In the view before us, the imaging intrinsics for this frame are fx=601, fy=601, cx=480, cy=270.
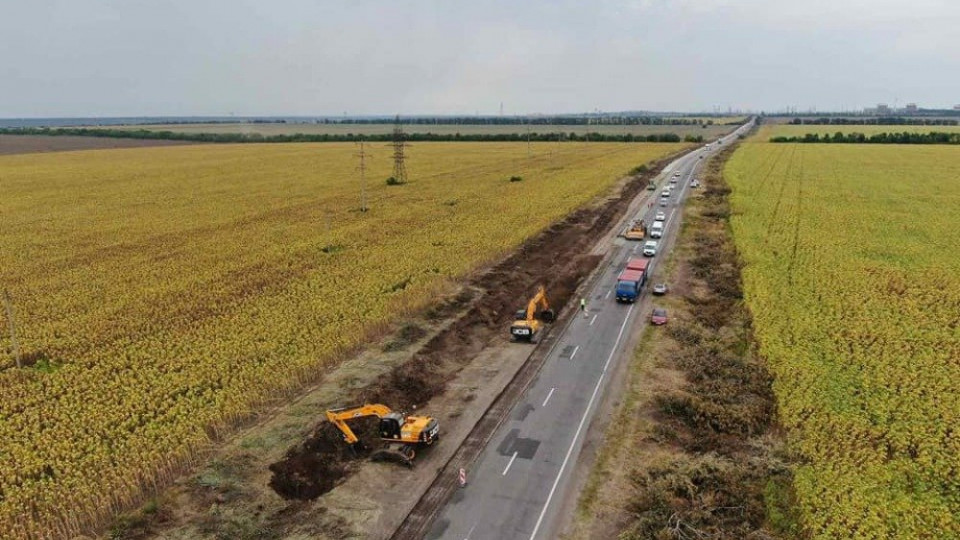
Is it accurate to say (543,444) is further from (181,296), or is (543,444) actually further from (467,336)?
(181,296)

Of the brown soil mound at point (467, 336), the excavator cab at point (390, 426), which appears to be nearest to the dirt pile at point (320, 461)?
the brown soil mound at point (467, 336)

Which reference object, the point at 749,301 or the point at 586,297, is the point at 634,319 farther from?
the point at 749,301

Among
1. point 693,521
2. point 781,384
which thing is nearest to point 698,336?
point 781,384

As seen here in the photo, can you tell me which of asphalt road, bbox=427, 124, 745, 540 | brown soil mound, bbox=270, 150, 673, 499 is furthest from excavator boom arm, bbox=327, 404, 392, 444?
asphalt road, bbox=427, 124, 745, 540

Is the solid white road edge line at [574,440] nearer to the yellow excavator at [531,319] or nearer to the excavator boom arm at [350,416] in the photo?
the yellow excavator at [531,319]

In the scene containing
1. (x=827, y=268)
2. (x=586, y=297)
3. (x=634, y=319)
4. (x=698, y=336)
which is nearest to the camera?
(x=698, y=336)
